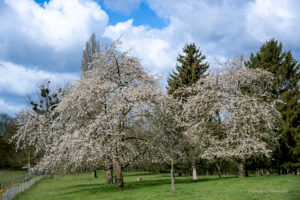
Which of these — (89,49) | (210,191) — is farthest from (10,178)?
(210,191)

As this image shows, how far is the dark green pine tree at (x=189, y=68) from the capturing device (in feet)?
94.9

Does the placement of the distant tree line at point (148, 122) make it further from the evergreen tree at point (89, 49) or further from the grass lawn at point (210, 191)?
the evergreen tree at point (89, 49)

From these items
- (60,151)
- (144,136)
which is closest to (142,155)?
(144,136)

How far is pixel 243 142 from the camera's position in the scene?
18188 millimetres

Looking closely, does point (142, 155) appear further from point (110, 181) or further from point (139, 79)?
point (110, 181)

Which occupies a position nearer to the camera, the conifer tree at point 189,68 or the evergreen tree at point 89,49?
the conifer tree at point 189,68

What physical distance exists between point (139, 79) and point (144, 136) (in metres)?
3.99

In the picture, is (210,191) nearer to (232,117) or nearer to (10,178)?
(232,117)

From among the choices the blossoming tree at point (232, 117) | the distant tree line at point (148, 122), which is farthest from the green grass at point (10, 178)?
the blossoming tree at point (232, 117)

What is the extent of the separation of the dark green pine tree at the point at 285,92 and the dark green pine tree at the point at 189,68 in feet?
17.0

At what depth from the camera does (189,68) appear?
29.3m

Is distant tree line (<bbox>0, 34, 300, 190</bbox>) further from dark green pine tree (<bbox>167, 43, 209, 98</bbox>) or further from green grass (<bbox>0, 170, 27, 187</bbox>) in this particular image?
dark green pine tree (<bbox>167, 43, 209, 98</bbox>)

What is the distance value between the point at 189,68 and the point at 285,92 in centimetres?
1001

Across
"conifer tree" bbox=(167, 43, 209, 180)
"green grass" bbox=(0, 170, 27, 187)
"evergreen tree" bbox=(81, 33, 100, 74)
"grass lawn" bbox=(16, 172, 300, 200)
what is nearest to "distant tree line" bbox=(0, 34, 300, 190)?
"grass lawn" bbox=(16, 172, 300, 200)
